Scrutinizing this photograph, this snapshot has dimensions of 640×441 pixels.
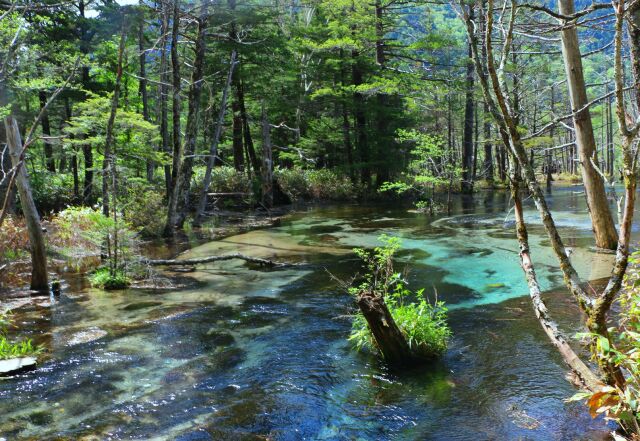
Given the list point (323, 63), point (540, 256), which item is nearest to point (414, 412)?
point (540, 256)

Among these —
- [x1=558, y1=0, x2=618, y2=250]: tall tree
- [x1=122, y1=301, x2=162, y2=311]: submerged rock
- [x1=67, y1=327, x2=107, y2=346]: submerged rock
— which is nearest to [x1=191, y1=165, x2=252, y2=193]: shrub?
[x1=122, y1=301, x2=162, y2=311]: submerged rock

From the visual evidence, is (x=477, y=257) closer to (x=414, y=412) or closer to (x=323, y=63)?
(x=414, y=412)

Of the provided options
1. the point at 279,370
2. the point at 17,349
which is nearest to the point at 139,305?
the point at 17,349

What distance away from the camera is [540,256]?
1107 centimetres

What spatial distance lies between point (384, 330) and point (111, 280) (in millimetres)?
6287

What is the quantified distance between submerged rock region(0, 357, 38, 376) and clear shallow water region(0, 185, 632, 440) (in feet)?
0.62

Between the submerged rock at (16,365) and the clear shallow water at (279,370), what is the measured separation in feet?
0.62

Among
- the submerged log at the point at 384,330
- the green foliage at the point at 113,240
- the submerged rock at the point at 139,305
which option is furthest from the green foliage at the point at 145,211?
the submerged log at the point at 384,330

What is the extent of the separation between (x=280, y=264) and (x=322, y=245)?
262 centimetres

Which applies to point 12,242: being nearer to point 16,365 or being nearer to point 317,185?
point 16,365

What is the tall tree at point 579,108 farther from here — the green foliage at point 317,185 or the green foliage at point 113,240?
the green foliage at point 317,185

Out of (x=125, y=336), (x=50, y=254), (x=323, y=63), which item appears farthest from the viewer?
(x=323, y=63)

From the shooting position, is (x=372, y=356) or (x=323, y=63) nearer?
(x=372, y=356)

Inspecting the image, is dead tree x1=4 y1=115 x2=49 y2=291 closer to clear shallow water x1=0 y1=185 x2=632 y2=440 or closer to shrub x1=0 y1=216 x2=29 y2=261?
clear shallow water x1=0 y1=185 x2=632 y2=440
